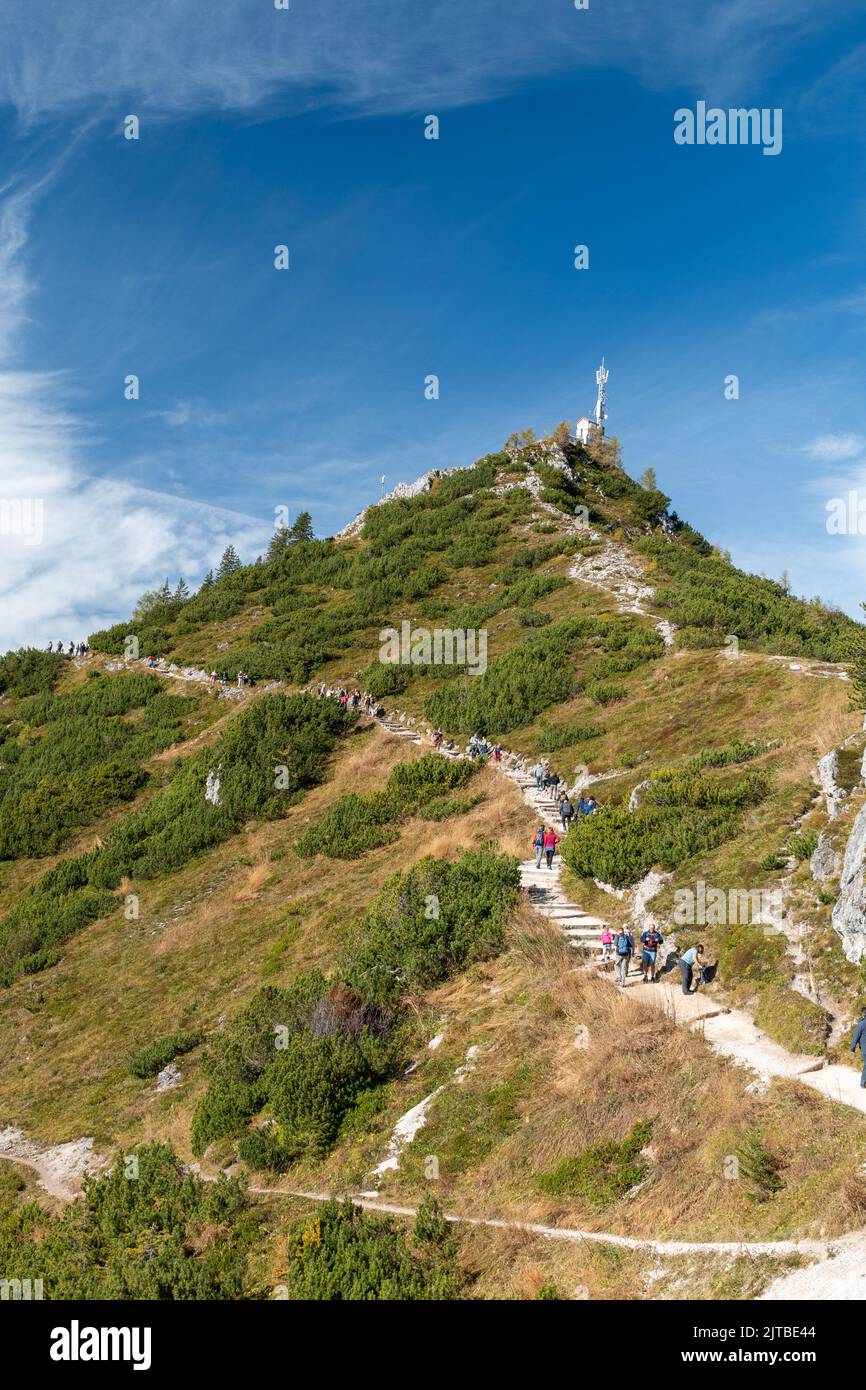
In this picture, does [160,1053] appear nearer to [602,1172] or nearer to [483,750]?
[602,1172]

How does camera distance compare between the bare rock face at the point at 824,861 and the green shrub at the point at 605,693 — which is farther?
the green shrub at the point at 605,693

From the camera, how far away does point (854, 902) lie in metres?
11.8

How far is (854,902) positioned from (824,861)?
7.37 feet

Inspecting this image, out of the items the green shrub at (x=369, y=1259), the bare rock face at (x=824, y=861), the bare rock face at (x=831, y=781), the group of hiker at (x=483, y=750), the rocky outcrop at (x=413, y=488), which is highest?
the rocky outcrop at (x=413, y=488)

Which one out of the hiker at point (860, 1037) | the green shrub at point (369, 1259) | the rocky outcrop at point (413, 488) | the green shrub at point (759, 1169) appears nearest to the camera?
the green shrub at point (759, 1169)

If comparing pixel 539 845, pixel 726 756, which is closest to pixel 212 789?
pixel 539 845

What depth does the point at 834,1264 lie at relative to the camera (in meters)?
6.43

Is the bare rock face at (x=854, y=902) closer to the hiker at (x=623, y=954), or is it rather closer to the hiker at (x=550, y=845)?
the hiker at (x=623, y=954)

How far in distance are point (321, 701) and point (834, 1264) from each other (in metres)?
30.7

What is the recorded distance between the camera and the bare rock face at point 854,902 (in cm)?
1157

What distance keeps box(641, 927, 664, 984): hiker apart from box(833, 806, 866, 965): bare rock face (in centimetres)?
290

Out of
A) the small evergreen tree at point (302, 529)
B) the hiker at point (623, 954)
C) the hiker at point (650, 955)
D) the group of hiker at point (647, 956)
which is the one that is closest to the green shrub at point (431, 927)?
the group of hiker at point (647, 956)

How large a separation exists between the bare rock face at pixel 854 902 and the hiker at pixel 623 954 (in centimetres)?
326

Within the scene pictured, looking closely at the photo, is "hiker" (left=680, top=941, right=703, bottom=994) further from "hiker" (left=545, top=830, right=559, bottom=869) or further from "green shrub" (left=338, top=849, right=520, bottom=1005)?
"hiker" (left=545, top=830, right=559, bottom=869)
